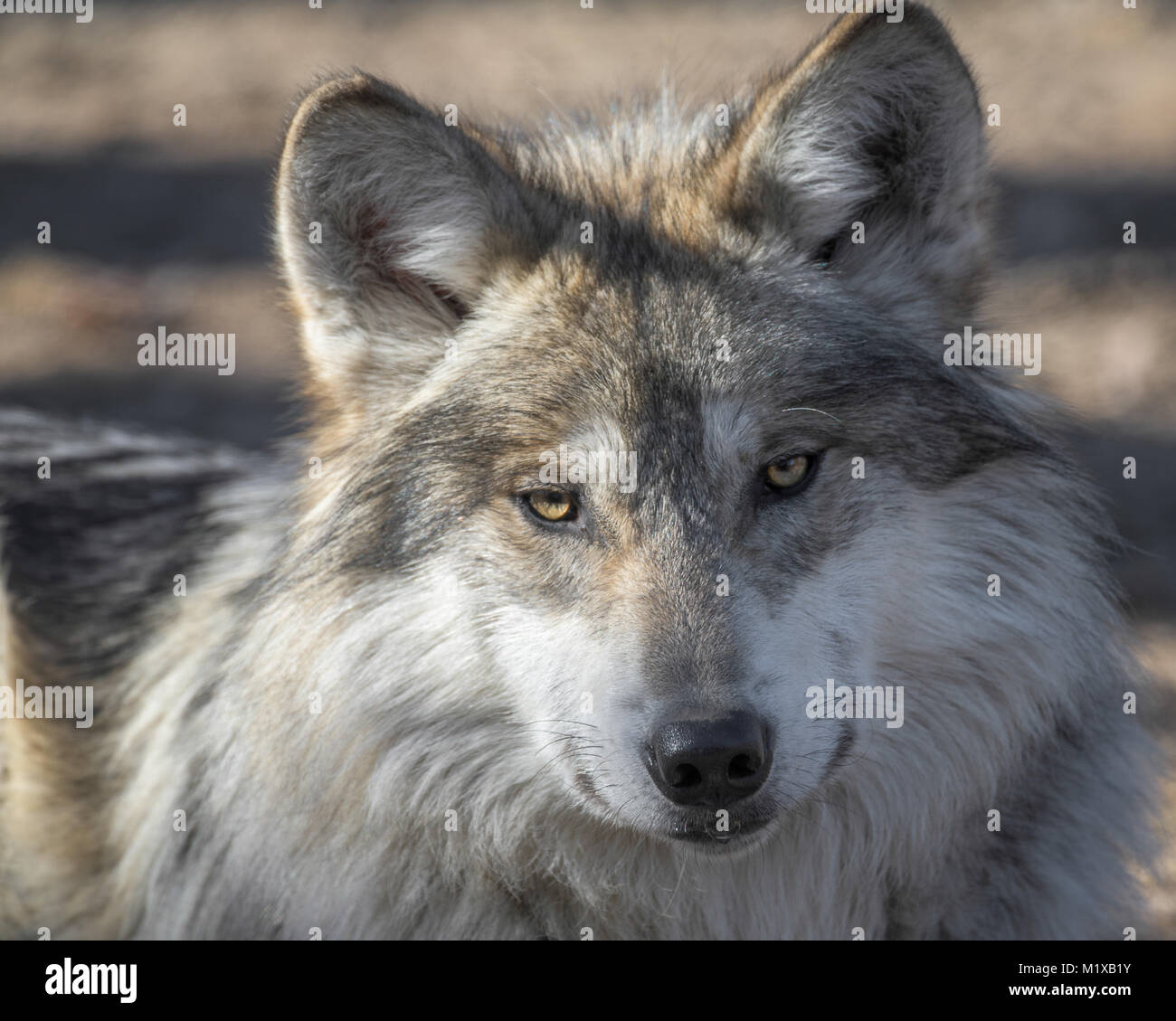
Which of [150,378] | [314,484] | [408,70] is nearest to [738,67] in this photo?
[408,70]

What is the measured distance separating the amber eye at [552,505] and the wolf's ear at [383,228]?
563 millimetres

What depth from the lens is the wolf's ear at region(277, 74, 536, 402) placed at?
3.29m

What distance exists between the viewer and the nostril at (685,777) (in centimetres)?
289

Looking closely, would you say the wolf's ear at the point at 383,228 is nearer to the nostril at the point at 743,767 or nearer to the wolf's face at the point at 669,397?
the wolf's face at the point at 669,397

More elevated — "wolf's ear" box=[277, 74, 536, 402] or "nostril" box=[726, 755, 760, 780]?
"wolf's ear" box=[277, 74, 536, 402]
